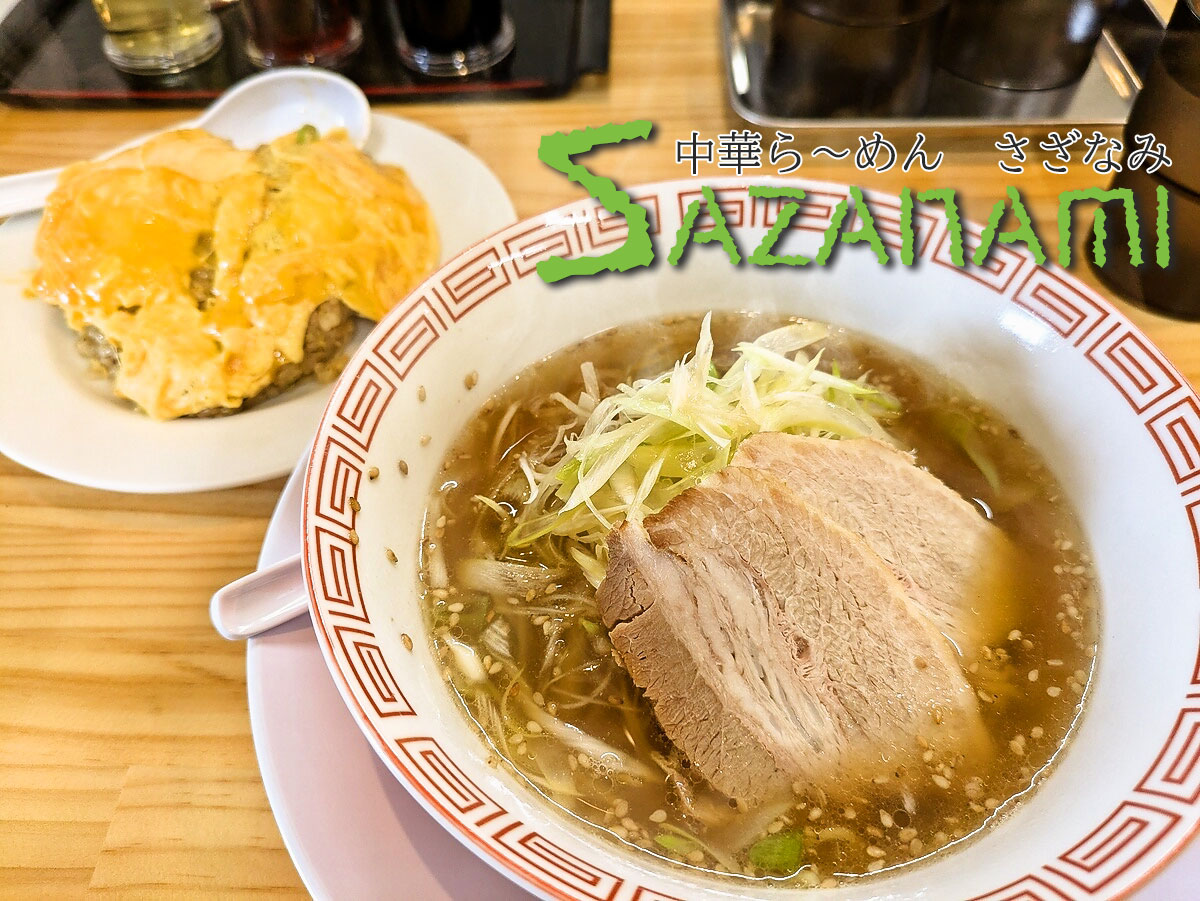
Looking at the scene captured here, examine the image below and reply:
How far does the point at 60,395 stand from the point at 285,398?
388mm

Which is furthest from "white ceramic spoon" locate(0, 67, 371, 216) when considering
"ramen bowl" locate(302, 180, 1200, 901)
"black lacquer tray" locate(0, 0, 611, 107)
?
"ramen bowl" locate(302, 180, 1200, 901)

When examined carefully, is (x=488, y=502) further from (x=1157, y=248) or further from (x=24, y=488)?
(x=1157, y=248)

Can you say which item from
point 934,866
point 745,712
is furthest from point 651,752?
point 934,866

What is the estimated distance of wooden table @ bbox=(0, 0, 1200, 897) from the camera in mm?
1074

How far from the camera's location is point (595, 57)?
7.25 feet

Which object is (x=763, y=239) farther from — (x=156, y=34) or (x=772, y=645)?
(x=156, y=34)

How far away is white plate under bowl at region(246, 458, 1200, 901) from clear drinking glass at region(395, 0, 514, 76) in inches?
62.8

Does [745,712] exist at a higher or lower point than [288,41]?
lower

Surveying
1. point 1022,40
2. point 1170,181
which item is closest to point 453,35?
point 1022,40

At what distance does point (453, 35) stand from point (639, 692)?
1.73 meters

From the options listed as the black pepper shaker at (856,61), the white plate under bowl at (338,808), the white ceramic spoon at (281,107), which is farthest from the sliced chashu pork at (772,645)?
the white ceramic spoon at (281,107)

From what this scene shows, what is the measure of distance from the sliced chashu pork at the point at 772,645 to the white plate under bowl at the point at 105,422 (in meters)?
0.72

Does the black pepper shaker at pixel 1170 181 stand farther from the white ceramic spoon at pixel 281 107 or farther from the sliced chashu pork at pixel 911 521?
the white ceramic spoon at pixel 281 107

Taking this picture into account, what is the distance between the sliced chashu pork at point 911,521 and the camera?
114cm
